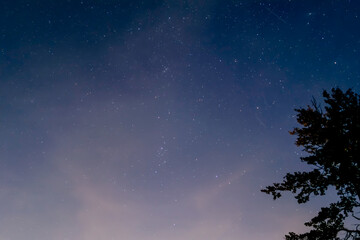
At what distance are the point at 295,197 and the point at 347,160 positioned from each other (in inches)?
98.3

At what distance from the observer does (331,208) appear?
898cm

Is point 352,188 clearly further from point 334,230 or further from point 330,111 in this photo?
point 330,111

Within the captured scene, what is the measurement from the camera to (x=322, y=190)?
9633mm

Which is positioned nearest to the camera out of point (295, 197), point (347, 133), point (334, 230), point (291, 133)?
point (334, 230)

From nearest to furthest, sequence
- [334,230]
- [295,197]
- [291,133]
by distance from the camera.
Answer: [334,230] → [295,197] → [291,133]

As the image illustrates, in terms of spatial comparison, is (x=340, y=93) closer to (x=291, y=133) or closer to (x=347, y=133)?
(x=347, y=133)

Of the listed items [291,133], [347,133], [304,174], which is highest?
[291,133]

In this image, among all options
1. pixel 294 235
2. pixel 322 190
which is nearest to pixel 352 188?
pixel 322 190

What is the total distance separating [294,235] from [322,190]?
219cm

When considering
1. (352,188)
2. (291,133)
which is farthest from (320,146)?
(352,188)

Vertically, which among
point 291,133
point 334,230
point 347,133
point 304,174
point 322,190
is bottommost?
point 334,230

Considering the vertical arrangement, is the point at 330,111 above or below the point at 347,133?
above

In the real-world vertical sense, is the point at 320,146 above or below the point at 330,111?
below

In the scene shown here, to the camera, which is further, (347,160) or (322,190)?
(322,190)
